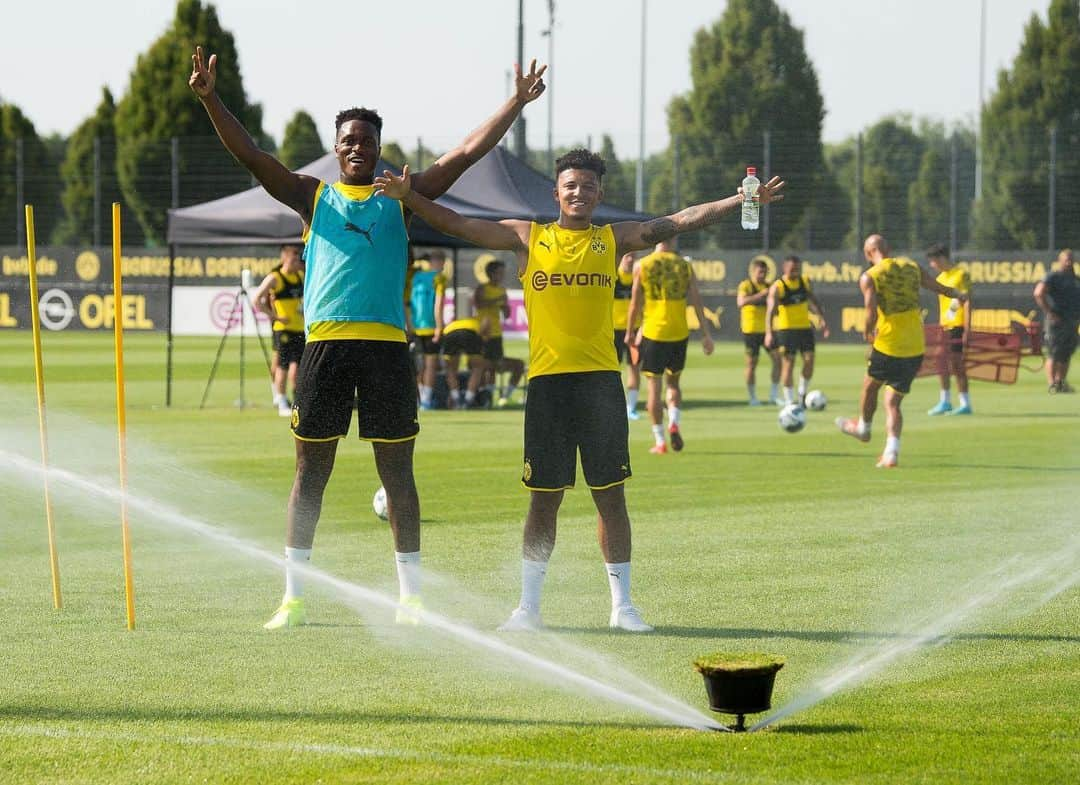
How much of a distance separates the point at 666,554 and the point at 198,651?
3334mm

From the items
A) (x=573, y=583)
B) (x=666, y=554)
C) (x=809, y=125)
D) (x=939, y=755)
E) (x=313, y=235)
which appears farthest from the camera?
(x=809, y=125)

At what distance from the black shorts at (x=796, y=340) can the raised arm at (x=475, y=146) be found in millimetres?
14056

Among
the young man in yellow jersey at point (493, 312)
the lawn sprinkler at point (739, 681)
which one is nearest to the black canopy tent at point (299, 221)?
the young man in yellow jersey at point (493, 312)

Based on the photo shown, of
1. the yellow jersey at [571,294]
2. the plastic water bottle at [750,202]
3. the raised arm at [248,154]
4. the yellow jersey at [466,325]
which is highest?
the raised arm at [248,154]

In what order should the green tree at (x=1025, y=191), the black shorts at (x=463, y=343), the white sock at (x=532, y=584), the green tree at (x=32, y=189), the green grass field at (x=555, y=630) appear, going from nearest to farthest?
1. the green grass field at (x=555, y=630)
2. the white sock at (x=532, y=584)
3. the black shorts at (x=463, y=343)
4. the green tree at (x=1025, y=191)
5. the green tree at (x=32, y=189)

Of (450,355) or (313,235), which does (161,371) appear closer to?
(450,355)

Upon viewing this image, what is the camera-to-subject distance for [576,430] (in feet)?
23.8

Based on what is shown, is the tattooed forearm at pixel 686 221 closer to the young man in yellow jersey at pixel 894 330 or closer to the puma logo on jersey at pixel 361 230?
the puma logo on jersey at pixel 361 230

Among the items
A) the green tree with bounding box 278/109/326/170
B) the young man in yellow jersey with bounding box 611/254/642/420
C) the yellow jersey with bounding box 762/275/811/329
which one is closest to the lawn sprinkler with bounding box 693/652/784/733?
the young man in yellow jersey with bounding box 611/254/642/420

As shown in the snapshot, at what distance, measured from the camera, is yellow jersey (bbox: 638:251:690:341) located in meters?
15.7

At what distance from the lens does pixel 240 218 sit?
2019 cm

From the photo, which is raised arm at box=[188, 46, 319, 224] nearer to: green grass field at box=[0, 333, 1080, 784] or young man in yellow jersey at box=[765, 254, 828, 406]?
green grass field at box=[0, 333, 1080, 784]

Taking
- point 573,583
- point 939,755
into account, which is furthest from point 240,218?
point 939,755

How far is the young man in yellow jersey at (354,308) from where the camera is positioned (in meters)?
7.01
